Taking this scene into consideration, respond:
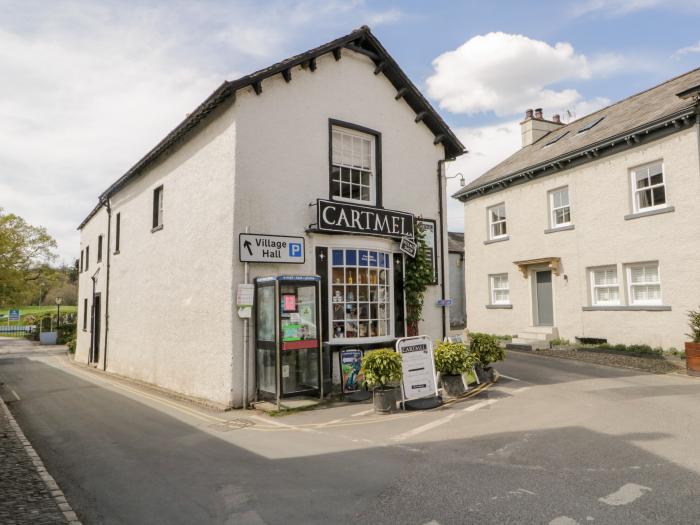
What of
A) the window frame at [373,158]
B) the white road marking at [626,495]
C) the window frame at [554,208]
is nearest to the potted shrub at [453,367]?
the window frame at [373,158]

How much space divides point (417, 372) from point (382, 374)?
0.89 meters

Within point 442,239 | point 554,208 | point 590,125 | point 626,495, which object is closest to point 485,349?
point 442,239

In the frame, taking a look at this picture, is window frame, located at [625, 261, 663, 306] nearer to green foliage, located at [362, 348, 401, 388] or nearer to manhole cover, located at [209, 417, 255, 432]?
green foliage, located at [362, 348, 401, 388]

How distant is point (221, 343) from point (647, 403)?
823cm

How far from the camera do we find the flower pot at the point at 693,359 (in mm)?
12000

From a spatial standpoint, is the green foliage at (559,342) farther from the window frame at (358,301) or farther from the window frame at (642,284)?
the window frame at (358,301)

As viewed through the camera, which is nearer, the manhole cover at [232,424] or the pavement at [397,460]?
the pavement at [397,460]

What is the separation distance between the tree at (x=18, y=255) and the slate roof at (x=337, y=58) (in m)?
29.1

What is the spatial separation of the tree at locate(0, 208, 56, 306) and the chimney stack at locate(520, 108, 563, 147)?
3566cm

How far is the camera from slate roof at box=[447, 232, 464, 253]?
32.2 meters

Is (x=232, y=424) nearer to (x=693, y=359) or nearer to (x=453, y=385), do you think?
(x=453, y=385)

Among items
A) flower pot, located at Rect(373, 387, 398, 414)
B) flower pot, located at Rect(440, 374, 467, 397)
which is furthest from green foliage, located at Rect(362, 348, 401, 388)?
flower pot, located at Rect(440, 374, 467, 397)

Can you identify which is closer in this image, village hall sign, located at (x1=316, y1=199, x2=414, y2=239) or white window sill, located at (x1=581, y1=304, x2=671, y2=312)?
village hall sign, located at (x1=316, y1=199, x2=414, y2=239)

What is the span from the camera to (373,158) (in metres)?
12.5
